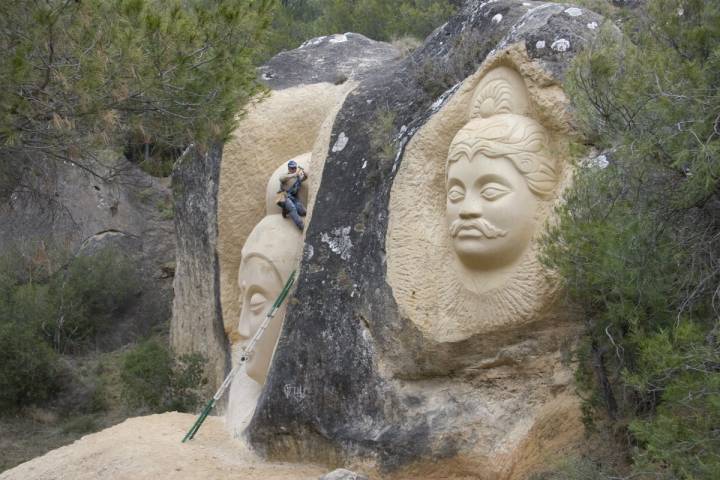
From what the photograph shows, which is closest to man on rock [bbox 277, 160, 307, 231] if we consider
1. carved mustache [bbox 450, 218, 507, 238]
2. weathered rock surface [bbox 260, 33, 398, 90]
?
weathered rock surface [bbox 260, 33, 398, 90]

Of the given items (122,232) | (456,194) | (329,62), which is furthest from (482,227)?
(122,232)

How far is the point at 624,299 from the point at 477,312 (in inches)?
68.6

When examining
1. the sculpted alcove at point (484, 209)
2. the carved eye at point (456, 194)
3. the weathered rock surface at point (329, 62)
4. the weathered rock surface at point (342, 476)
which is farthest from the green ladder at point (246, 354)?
the weathered rock surface at point (329, 62)

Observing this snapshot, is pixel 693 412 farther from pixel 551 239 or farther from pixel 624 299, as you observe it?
pixel 551 239

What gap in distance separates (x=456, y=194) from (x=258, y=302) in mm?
2687

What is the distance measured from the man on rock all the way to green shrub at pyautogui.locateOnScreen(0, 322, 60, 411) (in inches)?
193

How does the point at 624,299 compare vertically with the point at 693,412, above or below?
above

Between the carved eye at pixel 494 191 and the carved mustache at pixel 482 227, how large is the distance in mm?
173

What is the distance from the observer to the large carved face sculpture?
28.3 ft

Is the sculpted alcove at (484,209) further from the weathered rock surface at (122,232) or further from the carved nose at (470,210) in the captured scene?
the weathered rock surface at (122,232)

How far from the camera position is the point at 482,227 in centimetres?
866

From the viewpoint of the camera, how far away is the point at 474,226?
8.71 m

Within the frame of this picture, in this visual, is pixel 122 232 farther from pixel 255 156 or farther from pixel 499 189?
pixel 499 189

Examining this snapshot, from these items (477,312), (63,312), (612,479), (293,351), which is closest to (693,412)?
(612,479)
